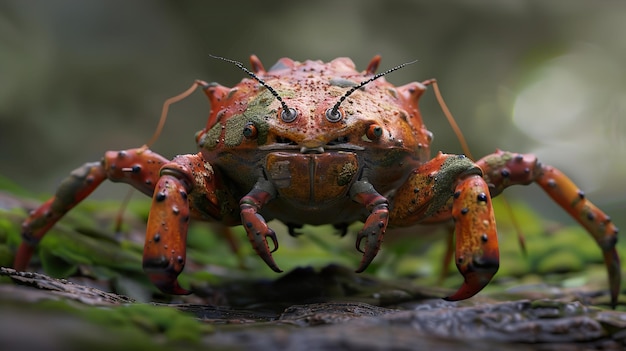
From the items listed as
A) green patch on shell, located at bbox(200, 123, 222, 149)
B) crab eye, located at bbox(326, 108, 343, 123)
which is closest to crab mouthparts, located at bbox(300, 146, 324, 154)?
crab eye, located at bbox(326, 108, 343, 123)

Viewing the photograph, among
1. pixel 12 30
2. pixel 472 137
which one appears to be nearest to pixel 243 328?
pixel 12 30

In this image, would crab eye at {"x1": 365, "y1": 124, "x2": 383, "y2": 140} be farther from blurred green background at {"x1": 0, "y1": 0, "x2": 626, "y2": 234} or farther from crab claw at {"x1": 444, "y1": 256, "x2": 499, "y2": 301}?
blurred green background at {"x1": 0, "y1": 0, "x2": 626, "y2": 234}

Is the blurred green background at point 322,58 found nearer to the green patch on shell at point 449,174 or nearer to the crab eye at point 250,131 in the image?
the green patch on shell at point 449,174

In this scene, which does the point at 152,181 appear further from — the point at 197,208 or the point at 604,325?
the point at 604,325

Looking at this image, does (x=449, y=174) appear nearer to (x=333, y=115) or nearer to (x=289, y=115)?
(x=333, y=115)

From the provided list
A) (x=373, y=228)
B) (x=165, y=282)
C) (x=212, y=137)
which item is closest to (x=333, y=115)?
(x=373, y=228)

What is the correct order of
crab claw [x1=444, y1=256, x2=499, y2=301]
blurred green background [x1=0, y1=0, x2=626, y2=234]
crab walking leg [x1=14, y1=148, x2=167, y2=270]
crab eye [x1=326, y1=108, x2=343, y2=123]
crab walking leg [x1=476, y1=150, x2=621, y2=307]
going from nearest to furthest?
crab claw [x1=444, y1=256, x2=499, y2=301] < crab eye [x1=326, y1=108, x2=343, y2=123] < crab walking leg [x1=476, y1=150, x2=621, y2=307] < crab walking leg [x1=14, y1=148, x2=167, y2=270] < blurred green background [x1=0, y1=0, x2=626, y2=234]
